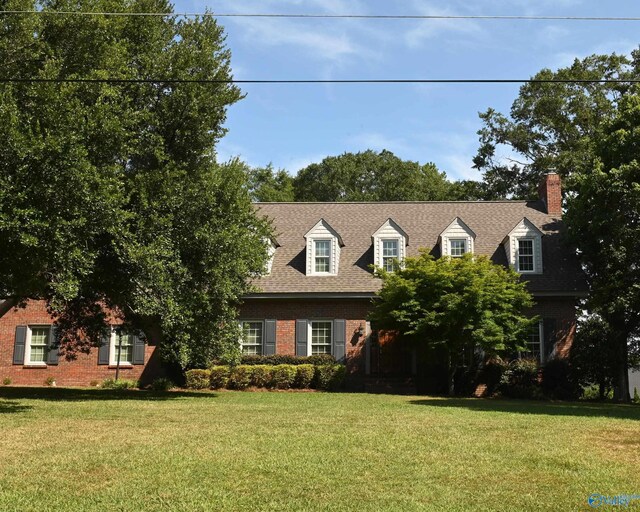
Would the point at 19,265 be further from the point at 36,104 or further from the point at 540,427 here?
the point at 540,427

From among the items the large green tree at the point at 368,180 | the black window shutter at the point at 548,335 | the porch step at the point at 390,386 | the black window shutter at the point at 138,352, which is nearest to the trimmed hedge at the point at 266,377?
the porch step at the point at 390,386

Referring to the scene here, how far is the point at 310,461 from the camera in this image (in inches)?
307

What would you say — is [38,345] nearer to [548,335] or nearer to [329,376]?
[329,376]

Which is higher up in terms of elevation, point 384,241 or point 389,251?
point 384,241

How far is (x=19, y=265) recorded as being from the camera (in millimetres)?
14242

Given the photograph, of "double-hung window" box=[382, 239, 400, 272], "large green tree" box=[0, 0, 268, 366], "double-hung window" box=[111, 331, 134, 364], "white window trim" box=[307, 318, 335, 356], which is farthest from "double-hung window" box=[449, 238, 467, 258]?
"double-hung window" box=[111, 331, 134, 364]

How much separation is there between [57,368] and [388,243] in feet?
44.0

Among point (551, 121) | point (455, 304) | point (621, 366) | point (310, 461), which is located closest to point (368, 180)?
point (551, 121)

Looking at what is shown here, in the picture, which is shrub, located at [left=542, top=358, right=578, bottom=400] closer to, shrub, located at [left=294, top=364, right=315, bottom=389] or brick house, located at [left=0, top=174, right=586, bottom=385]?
brick house, located at [left=0, top=174, right=586, bottom=385]

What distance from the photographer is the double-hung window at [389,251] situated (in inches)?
988

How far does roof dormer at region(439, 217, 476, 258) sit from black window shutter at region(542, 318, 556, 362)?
3.75m

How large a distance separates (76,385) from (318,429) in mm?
17209

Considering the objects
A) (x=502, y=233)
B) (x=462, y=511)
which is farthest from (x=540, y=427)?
(x=502, y=233)

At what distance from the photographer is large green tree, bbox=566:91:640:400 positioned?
68.3 feet
